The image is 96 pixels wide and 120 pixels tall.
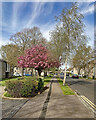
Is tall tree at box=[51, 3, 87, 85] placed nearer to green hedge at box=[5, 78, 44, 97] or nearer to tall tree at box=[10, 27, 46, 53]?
green hedge at box=[5, 78, 44, 97]

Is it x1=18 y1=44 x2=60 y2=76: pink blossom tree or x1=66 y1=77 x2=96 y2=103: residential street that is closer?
x1=66 y1=77 x2=96 y2=103: residential street

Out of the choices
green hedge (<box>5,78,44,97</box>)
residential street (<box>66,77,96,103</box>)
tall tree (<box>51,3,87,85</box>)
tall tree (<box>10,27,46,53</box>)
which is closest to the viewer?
green hedge (<box>5,78,44,97</box>)

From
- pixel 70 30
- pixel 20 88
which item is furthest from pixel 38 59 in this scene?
pixel 20 88

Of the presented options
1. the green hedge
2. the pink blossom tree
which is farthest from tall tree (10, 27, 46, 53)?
the green hedge

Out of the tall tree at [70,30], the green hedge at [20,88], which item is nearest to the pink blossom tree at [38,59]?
the tall tree at [70,30]

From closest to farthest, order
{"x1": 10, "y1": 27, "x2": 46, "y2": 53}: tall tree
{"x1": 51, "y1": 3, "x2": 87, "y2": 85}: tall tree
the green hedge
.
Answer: the green hedge → {"x1": 51, "y1": 3, "x2": 87, "y2": 85}: tall tree → {"x1": 10, "y1": 27, "x2": 46, "y2": 53}: tall tree

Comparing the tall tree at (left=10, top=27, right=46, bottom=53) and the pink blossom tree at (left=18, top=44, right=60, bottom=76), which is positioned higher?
the tall tree at (left=10, top=27, right=46, bottom=53)

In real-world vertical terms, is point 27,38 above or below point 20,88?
above

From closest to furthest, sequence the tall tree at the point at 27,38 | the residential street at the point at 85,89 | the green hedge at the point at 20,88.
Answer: the green hedge at the point at 20,88 < the residential street at the point at 85,89 < the tall tree at the point at 27,38

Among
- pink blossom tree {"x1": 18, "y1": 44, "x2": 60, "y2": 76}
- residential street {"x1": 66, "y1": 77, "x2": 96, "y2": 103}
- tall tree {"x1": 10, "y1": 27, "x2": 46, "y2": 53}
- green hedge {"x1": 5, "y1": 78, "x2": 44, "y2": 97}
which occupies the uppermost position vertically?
tall tree {"x1": 10, "y1": 27, "x2": 46, "y2": 53}

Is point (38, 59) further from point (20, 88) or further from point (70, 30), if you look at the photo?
point (20, 88)

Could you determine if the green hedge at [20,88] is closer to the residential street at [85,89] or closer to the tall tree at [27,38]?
the residential street at [85,89]

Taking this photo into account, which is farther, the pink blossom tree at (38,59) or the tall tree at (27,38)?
the tall tree at (27,38)

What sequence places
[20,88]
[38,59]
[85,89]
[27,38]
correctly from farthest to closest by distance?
[27,38] → [38,59] → [85,89] → [20,88]
